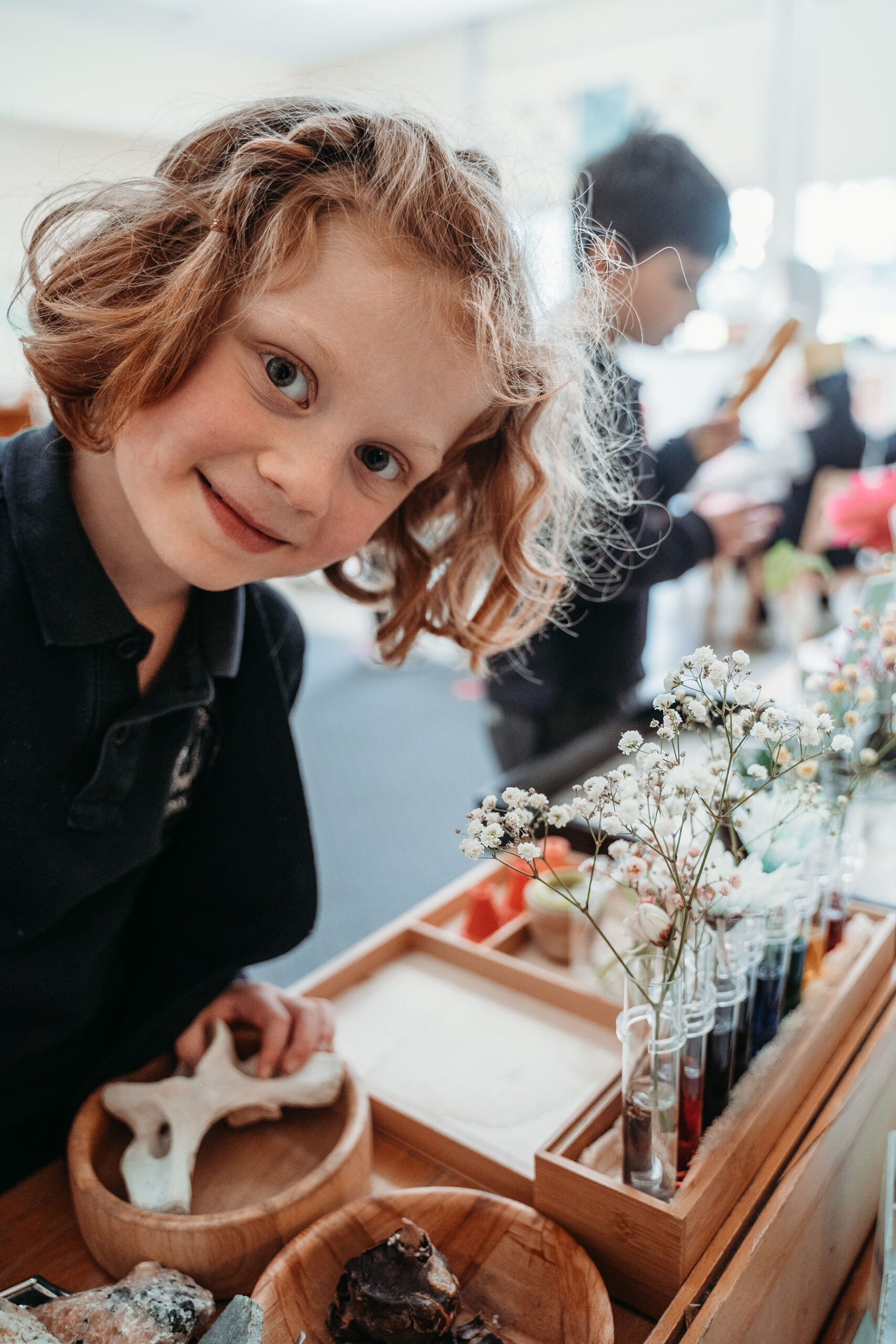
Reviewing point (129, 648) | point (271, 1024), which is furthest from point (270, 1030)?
point (129, 648)

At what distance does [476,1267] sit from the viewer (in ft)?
2.35

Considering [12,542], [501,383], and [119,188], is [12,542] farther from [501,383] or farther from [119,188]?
[501,383]

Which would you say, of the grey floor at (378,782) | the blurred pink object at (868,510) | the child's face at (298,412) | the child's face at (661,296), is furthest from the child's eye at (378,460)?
the grey floor at (378,782)

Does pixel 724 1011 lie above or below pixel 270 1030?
above

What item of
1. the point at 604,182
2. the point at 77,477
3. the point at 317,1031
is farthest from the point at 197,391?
the point at 604,182

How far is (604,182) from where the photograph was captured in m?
1.41

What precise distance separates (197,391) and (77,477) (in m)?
0.20

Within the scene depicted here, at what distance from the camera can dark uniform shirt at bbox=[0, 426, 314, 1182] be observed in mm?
795

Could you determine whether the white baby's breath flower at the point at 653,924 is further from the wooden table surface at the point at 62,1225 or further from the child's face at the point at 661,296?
the child's face at the point at 661,296

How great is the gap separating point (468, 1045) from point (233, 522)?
1.95 ft

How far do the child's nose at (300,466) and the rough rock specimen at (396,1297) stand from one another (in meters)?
0.51

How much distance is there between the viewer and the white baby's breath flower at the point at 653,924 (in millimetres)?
652

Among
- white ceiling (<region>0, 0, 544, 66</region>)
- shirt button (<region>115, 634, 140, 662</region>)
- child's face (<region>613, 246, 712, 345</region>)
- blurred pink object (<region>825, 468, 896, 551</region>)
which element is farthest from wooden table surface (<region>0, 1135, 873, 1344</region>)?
white ceiling (<region>0, 0, 544, 66</region>)

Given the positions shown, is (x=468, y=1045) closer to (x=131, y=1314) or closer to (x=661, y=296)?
(x=131, y=1314)
